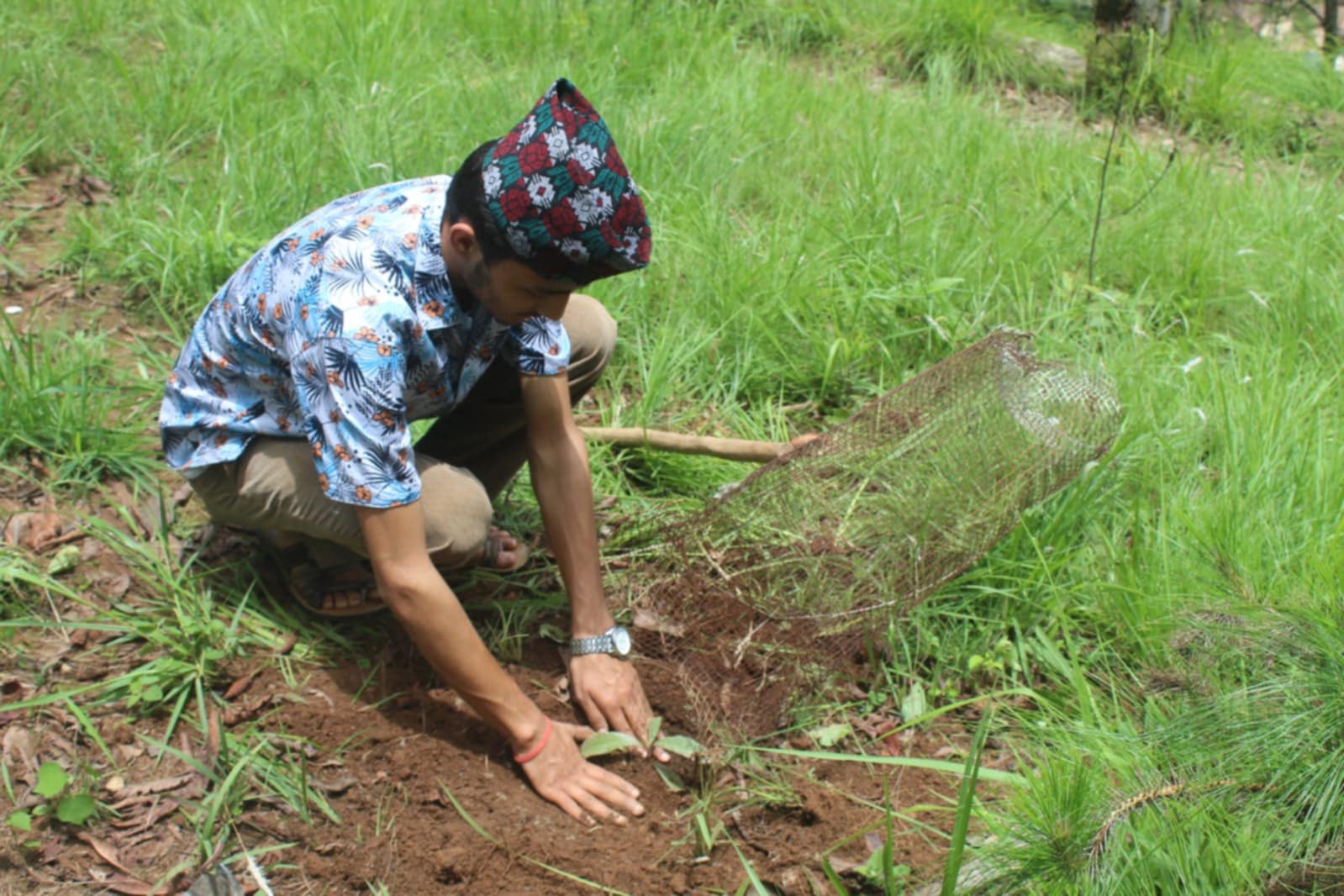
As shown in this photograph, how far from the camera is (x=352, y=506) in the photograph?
2084 millimetres

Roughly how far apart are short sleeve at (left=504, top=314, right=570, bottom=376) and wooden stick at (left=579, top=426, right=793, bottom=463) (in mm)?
622

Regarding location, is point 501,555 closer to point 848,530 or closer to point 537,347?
point 537,347

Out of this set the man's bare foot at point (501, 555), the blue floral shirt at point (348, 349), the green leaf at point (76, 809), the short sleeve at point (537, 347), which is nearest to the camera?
the blue floral shirt at point (348, 349)

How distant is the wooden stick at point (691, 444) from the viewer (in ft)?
9.48

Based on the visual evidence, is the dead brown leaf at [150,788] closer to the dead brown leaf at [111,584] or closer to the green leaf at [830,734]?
the dead brown leaf at [111,584]

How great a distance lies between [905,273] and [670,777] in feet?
6.51

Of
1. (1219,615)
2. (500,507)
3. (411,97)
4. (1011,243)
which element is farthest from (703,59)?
(1219,615)

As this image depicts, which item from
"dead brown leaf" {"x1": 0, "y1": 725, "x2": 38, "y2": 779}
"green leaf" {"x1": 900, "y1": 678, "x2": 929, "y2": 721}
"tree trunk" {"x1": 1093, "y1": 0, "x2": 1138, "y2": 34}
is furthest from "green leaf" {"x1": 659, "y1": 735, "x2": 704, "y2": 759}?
"tree trunk" {"x1": 1093, "y1": 0, "x2": 1138, "y2": 34}

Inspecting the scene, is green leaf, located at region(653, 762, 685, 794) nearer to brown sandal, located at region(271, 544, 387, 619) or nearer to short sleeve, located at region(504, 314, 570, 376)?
brown sandal, located at region(271, 544, 387, 619)

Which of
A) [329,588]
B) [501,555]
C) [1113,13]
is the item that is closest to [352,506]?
[329,588]

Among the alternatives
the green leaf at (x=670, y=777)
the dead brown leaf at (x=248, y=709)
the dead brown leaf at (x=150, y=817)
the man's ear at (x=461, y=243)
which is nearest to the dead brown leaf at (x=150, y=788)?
the dead brown leaf at (x=150, y=817)

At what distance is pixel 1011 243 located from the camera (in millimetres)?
3762

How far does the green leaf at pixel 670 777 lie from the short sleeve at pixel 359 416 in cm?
77

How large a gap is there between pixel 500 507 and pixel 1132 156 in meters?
3.04
